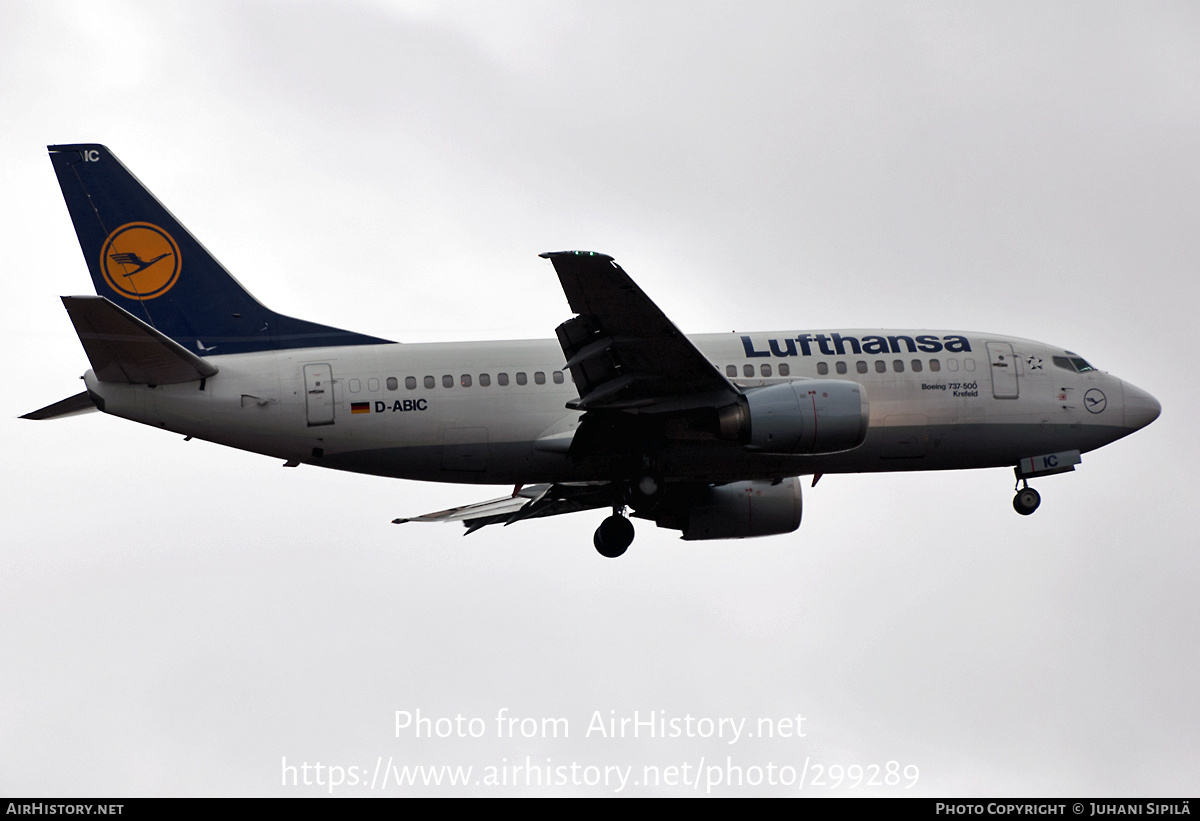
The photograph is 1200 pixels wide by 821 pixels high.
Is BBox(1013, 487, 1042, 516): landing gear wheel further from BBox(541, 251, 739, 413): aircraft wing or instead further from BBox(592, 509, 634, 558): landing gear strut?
BBox(592, 509, 634, 558): landing gear strut

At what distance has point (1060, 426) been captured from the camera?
37594 mm

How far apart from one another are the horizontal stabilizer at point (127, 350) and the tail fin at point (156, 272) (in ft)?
6.82

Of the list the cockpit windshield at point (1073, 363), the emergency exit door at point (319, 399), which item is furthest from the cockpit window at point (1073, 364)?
the emergency exit door at point (319, 399)

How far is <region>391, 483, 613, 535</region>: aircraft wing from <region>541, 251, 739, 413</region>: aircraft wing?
6.11 m

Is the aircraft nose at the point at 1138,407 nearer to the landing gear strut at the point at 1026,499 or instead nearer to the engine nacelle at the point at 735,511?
the landing gear strut at the point at 1026,499

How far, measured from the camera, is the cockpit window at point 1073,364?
126 ft

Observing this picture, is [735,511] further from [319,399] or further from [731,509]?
[319,399]

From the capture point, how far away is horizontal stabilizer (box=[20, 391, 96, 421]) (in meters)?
33.8

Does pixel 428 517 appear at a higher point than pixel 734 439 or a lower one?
lower

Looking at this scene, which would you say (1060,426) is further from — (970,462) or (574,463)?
(574,463)
